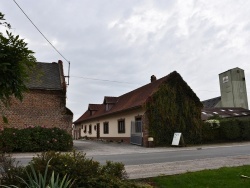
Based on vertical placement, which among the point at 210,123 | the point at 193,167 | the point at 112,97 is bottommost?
the point at 193,167

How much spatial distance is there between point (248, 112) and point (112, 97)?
60.1ft

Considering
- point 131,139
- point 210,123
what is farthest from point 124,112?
point 210,123

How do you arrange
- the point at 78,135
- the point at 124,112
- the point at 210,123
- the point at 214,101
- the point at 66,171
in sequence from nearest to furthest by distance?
Result: the point at 66,171, the point at 210,123, the point at 124,112, the point at 78,135, the point at 214,101

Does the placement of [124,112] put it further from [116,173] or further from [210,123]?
[116,173]

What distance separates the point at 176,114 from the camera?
25.0 metres

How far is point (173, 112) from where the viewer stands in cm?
2484

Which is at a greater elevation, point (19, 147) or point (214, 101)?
point (214, 101)

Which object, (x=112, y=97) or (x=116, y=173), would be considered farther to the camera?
(x=112, y=97)

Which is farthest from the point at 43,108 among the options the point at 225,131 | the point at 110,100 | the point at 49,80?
the point at 225,131

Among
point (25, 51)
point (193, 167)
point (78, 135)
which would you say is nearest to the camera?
point (25, 51)

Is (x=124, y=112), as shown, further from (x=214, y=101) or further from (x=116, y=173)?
(x=214, y=101)

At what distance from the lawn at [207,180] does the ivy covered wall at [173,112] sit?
15.4m

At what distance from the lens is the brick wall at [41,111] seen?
943 inches

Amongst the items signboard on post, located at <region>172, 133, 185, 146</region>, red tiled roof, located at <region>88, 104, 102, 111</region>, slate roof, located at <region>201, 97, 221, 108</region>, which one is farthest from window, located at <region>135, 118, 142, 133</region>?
slate roof, located at <region>201, 97, 221, 108</region>
